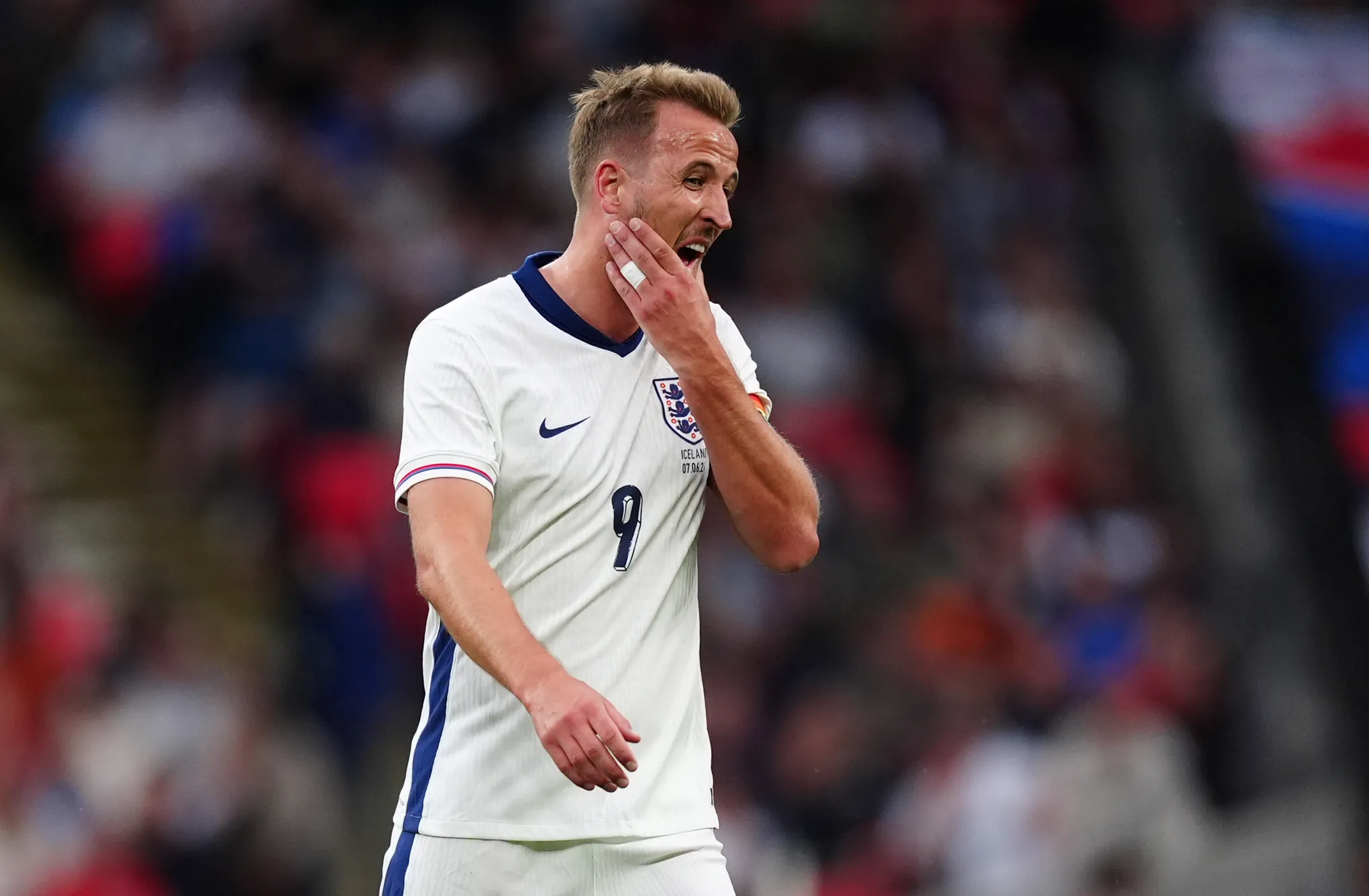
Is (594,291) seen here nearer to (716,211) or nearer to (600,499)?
(716,211)

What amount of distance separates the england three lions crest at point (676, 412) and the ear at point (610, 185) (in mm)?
371

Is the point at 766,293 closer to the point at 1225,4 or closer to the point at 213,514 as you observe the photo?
the point at 213,514

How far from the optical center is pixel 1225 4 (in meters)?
13.5

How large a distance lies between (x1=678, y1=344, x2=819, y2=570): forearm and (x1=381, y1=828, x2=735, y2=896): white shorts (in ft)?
2.07

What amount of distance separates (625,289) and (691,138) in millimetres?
360

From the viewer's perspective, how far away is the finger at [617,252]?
3.92 meters

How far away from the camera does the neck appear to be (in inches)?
161

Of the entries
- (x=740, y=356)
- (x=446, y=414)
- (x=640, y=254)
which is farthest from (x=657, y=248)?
(x=446, y=414)

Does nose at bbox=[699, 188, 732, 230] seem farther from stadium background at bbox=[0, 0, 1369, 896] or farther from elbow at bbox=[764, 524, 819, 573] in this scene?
stadium background at bbox=[0, 0, 1369, 896]

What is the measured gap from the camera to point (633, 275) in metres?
3.89

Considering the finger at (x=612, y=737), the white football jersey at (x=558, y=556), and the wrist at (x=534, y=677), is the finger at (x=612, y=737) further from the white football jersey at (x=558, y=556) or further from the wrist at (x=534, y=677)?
the white football jersey at (x=558, y=556)

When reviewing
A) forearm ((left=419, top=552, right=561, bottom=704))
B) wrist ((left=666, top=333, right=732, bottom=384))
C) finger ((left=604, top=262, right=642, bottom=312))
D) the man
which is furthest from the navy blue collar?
forearm ((left=419, top=552, right=561, bottom=704))

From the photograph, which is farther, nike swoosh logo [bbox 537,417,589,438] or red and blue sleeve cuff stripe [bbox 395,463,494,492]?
nike swoosh logo [bbox 537,417,589,438]

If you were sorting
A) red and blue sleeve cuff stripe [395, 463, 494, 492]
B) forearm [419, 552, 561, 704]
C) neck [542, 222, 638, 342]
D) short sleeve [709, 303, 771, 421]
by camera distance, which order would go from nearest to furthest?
forearm [419, 552, 561, 704]
red and blue sleeve cuff stripe [395, 463, 494, 492]
neck [542, 222, 638, 342]
short sleeve [709, 303, 771, 421]
